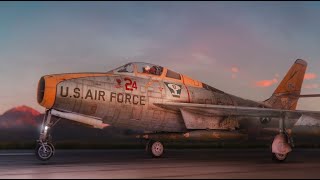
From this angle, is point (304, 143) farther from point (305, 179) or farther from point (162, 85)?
point (305, 179)

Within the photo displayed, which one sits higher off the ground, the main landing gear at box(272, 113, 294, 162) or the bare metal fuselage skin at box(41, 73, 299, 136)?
the bare metal fuselage skin at box(41, 73, 299, 136)

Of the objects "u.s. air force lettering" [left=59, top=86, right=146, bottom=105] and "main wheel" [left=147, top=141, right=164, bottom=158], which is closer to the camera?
"u.s. air force lettering" [left=59, top=86, right=146, bottom=105]

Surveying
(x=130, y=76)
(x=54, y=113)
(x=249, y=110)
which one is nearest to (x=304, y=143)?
(x=249, y=110)

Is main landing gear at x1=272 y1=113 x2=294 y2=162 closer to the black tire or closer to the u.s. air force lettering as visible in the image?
the black tire

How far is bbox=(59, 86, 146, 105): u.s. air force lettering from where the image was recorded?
14.2 metres

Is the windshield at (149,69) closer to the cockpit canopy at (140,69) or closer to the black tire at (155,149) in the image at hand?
the cockpit canopy at (140,69)

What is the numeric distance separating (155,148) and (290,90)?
911cm

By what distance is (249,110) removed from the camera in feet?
55.1

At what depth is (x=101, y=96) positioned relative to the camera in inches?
596

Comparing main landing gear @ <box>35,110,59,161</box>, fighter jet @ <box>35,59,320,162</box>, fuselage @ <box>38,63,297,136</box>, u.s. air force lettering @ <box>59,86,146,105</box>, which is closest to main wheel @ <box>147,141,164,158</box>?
fighter jet @ <box>35,59,320,162</box>

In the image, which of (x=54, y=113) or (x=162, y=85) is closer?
(x=54, y=113)

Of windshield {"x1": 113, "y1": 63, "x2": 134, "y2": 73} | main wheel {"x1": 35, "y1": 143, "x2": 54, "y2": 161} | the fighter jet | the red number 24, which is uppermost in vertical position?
windshield {"x1": 113, "y1": 63, "x2": 134, "y2": 73}

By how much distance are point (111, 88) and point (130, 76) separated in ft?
4.11

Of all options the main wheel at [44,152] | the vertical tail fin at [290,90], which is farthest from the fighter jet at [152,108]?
the vertical tail fin at [290,90]
